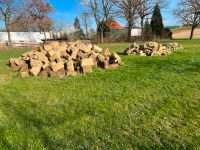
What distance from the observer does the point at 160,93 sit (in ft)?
17.7

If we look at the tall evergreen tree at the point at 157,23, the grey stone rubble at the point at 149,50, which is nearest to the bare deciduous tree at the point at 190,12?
the tall evergreen tree at the point at 157,23

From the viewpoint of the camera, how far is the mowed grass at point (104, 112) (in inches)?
141

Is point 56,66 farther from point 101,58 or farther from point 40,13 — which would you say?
point 40,13

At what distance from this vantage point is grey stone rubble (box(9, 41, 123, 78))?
7.90 metres

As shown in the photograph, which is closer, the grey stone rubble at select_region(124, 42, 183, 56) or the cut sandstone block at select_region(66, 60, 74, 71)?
the cut sandstone block at select_region(66, 60, 74, 71)

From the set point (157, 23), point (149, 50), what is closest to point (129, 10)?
point (157, 23)

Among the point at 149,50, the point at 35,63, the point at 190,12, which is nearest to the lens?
the point at 35,63

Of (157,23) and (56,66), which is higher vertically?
(157,23)

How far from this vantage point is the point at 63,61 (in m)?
8.34

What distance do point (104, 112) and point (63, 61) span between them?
13.8 feet

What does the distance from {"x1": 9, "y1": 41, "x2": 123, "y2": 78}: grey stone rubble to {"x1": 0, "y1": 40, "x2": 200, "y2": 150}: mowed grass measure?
2.16 ft

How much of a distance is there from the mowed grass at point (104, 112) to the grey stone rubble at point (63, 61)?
658mm

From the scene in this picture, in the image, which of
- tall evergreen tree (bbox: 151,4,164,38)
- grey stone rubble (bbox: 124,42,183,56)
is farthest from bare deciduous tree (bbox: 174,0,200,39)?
grey stone rubble (bbox: 124,42,183,56)

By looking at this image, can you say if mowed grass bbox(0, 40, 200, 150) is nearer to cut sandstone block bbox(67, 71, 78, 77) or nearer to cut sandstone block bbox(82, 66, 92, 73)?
cut sandstone block bbox(67, 71, 78, 77)
